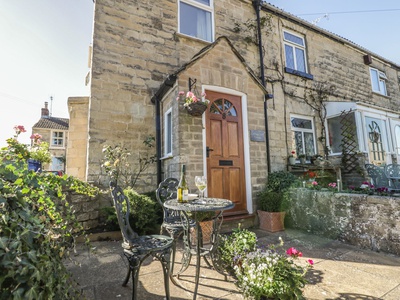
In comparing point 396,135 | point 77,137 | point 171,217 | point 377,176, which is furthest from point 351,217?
point 396,135

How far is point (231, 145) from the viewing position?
4535 millimetres

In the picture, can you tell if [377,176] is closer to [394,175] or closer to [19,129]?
[394,175]

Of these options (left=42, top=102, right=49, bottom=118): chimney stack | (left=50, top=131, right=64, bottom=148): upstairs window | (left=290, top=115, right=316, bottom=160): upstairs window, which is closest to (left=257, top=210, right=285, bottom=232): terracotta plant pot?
(left=290, top=115, right=316, bottom=160): upstairs window

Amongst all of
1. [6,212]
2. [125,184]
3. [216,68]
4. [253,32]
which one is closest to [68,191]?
[125,184]

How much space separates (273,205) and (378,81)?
424 inches

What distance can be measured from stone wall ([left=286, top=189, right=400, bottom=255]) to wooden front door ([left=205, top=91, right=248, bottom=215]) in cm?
118

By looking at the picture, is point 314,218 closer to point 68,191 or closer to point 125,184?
point 125,184

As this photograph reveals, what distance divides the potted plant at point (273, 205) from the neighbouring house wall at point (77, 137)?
4220mm

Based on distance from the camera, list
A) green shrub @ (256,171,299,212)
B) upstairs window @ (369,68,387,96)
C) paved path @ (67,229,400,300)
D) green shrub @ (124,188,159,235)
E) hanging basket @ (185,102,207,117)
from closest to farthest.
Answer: paved path @ (67,229,400,300), green shrub @ (124,188,159,235), hanging basket @ (185,102,207,117), green shrub @ (256,171,299,212), upstairs window @ (369,68,387,96)

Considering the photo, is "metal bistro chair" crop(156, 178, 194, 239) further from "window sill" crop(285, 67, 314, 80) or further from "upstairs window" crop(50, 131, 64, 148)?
"upstairs window" crop(50, 131, 64, 148)

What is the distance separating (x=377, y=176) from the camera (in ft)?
18.6

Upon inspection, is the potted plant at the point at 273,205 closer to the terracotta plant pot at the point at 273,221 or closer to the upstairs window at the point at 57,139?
the terracotta plant pot at the point at 273,221

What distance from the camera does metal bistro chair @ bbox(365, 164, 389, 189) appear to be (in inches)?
212

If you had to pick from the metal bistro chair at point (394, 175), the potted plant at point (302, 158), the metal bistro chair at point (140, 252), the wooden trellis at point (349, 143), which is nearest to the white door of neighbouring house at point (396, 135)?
the wooden trellis at point (349, 143)
